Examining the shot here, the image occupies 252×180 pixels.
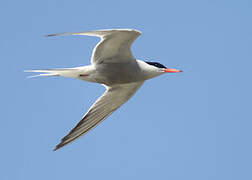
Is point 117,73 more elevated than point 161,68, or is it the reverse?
point 161,68

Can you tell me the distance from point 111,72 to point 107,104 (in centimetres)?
106

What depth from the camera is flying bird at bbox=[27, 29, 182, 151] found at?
6504mm

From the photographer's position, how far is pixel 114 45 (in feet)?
21.7

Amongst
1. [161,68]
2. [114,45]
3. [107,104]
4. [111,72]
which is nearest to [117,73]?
[111,72]

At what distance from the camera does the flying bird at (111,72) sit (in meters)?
6.50

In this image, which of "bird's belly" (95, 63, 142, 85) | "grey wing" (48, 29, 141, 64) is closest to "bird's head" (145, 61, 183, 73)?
"bird's belly" (95, 63, 142, 85)

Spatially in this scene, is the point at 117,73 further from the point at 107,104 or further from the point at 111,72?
the point at 107,104

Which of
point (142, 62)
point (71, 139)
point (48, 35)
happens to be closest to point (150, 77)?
point (142, 62)

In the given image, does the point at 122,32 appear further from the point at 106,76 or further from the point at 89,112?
the point at 89,112

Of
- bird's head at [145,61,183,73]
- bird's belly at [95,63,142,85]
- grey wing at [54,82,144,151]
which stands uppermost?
bird's head at [145,61,183,73]

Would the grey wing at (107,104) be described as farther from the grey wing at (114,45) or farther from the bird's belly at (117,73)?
the grey wing at (114,45)

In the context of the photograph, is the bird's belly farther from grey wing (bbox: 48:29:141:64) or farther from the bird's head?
the bird's head

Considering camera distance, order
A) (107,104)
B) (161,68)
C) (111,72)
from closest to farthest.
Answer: (111,72), (161,68), (107,104)

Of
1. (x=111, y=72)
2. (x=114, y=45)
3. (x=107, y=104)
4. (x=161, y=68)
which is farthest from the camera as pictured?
(x=107, y=104)
